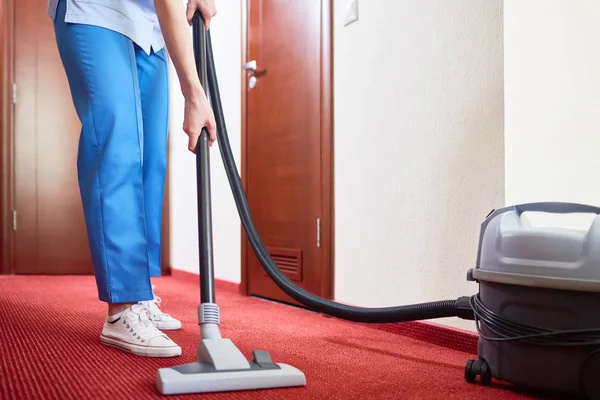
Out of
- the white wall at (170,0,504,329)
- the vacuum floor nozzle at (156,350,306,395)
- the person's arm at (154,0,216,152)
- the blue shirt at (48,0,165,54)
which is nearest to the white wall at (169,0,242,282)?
the white wall at (170,0,504,329)

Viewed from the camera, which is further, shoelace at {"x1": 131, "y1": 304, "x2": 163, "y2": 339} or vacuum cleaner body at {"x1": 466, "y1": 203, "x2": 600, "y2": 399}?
shoelace at {"x1": 131, "y1": 304, "x2": 163, "y2": 339}

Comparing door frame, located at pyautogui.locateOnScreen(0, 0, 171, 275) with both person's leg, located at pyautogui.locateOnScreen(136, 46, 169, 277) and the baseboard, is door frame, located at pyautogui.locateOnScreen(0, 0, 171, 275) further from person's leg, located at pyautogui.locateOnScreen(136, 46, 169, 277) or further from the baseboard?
the baseboard

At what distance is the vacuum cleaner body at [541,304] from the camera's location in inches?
38.2

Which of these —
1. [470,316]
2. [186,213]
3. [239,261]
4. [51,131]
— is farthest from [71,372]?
[51,131]

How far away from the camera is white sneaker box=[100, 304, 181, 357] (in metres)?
1.31

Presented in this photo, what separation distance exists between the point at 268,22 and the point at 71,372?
1740 mm

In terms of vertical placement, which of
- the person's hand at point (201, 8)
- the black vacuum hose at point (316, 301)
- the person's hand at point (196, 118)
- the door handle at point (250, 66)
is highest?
the door handle at point (250, 66)

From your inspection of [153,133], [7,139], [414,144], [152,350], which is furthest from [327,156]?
[7,139]

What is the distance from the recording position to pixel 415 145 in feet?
5.56

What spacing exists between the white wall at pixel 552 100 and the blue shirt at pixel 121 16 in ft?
2.77

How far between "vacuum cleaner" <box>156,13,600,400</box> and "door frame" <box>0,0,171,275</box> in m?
2.73

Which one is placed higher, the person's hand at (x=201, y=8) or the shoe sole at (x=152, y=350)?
the person's hand at (x=201, y=8)

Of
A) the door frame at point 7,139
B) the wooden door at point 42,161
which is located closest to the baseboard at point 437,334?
the wooden door at point 42,161

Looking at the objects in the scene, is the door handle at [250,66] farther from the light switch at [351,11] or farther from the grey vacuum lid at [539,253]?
the grey vacuum lid at [539,253]
